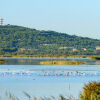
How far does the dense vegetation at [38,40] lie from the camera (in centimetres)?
16400

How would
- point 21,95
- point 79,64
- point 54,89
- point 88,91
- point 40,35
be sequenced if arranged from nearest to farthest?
1. point 88,91
2. point 21,95
3. point 54,89
4. point 79,64
5. point 40,35

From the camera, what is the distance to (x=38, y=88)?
85.4ft

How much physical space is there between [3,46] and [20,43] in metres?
13.9

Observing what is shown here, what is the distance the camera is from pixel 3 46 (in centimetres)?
15838

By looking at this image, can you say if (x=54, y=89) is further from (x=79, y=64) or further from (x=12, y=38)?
(x=12, y=38)

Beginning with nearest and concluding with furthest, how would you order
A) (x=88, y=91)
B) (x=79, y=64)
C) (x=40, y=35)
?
(x=88, y=91) < (x=79, y=64) < (x=40, y=35)

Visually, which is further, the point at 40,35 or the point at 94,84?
the point at 40,35

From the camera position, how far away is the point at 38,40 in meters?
180

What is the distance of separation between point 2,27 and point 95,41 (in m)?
38.1

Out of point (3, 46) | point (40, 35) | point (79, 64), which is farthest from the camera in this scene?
point (40, 35)

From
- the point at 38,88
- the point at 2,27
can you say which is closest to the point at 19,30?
the point at 2,27

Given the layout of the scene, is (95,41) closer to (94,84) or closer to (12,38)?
(12,38)

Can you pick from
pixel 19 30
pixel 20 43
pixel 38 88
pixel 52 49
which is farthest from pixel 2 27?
pixel 38 88

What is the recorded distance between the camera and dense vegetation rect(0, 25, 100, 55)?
164 meters
